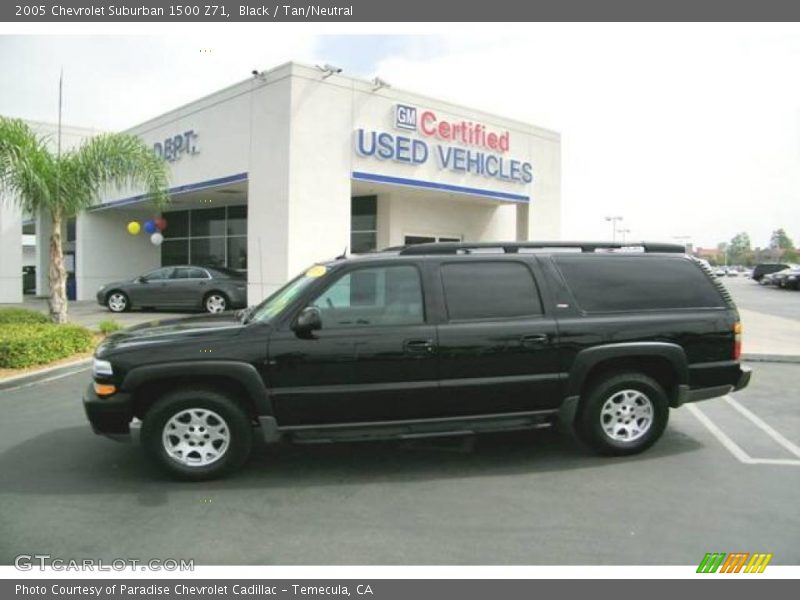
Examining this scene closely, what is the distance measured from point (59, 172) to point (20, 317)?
2.65 metres

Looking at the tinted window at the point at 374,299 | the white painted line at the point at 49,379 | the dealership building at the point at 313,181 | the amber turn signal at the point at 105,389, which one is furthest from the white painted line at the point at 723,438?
the dealership building at the point at 313,181

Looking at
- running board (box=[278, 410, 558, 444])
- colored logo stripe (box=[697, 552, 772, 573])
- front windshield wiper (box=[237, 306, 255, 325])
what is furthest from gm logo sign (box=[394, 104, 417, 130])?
colored logo stripe (box=[697, 552, 772, 573])

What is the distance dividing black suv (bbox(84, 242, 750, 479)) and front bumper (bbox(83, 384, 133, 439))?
14 mm

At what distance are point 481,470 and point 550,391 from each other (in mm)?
826

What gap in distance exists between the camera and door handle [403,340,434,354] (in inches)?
181

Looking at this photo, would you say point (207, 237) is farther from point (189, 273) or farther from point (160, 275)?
point (189, 273)

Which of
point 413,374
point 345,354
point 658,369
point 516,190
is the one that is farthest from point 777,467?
point 516,190

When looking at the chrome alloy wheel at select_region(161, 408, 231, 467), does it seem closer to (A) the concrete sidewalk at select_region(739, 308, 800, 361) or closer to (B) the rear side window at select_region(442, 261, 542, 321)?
(B) the rear side window at select_region(442, 261, 542, 321)

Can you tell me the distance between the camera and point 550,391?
191 inches

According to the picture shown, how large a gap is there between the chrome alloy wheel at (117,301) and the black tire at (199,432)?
14.1m

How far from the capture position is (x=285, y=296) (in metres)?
5.05

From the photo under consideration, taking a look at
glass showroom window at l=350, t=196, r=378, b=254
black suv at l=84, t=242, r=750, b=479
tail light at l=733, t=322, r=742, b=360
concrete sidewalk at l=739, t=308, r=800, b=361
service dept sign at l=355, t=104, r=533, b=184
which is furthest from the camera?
glass showroom window at l=350, t=196, r=378, b=254

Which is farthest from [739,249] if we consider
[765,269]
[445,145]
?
[445,145]

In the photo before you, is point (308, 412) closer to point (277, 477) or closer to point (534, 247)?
point (277, 477)
